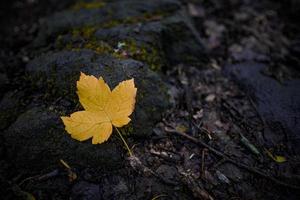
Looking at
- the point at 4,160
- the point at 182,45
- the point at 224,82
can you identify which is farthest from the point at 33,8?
the point at 224,82

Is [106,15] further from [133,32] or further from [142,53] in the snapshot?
[142,53]

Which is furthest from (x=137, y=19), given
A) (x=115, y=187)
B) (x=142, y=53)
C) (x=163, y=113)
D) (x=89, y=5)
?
(x=115, y=187)

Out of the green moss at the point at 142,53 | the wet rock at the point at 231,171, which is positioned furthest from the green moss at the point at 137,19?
the wet rock at the point at 231,171

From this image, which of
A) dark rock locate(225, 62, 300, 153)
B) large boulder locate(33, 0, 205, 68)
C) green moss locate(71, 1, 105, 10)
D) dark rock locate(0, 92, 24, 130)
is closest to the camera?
dark rock locate(0, 92, 24, 130)

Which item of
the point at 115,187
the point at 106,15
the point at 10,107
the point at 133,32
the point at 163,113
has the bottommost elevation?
the point at 115,187

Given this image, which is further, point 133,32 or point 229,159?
point 133,32

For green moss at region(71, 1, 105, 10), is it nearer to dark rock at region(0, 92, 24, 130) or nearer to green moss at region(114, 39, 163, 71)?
green moss at region(114, 39, 163, 71)

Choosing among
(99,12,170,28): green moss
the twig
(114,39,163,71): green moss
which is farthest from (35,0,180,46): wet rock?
the twig

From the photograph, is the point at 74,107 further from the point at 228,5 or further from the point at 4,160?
the point at 228,5

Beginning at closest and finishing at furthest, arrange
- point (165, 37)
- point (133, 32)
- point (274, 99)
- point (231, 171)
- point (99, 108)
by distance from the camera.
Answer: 1. point (99, 108)
2. point (231, 171)
3. point (274, 99)
4. point (133, 32)
5. point (165, 37)
